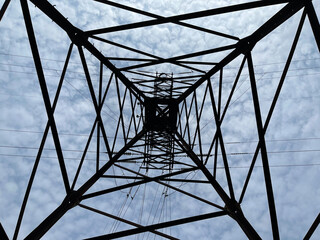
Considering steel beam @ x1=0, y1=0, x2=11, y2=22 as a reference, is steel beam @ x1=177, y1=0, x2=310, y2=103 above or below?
above

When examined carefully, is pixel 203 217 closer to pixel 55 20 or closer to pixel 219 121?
pixel 219 121

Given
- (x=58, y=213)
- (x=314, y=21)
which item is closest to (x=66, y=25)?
(x=58, y=213)

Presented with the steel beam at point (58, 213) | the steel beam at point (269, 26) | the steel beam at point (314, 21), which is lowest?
the steel beam at point (58, 213)

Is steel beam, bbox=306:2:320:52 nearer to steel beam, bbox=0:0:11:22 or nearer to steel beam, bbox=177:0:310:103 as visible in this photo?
steel beam, bbox=177:0:310:103

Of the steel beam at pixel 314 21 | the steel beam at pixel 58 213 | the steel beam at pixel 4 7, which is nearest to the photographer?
the steel beam at pixel 4 7

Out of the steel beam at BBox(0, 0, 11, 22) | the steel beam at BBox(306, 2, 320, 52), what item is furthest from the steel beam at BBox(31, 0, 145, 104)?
the steel beam at BBox(306, 2, 320, 52)

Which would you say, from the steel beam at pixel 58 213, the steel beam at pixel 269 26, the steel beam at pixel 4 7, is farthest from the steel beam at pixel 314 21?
the steel beam at pixel 58 213

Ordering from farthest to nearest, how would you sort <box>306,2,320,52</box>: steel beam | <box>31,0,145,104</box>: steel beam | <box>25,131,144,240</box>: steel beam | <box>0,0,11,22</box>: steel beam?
<box>31,0,145,104</box>: steel beam
<box>25,131,144,240</box>: steel beam
<box>306,2,320,52</box>: steel beam
<box>0,0,11,22</box>: steel beam

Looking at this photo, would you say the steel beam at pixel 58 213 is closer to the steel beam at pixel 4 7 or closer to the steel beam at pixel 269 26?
the steel beam at pixel 4 7

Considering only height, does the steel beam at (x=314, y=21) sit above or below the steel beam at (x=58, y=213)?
above

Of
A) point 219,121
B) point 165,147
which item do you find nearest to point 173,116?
point 165,147

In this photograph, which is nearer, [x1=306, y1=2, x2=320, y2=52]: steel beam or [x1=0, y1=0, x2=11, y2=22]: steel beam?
[x1=0, y1=0, x2=11, y2=22]: steel beam

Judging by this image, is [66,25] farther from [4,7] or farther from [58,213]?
[58,213]

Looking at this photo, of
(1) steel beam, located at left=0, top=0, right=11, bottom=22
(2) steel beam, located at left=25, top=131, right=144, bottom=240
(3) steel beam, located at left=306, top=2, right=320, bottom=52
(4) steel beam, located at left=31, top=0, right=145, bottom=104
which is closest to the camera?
(1) steel beam, located at left=0, top=0, right=11, bottom=22
